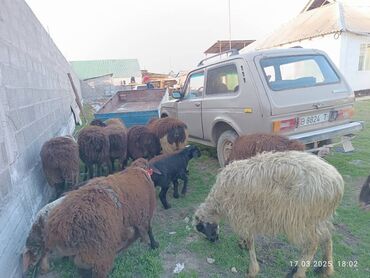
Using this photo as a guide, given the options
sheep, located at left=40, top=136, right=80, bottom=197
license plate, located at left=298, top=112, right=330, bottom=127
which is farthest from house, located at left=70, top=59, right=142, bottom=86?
license plate, located at left=298, top=112, right=330, bottom=127

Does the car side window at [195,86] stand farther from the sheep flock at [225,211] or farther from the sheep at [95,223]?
the sheep at [95,223]

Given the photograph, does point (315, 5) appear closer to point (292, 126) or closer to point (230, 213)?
point (292, 126)

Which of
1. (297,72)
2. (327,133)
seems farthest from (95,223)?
(297,72)

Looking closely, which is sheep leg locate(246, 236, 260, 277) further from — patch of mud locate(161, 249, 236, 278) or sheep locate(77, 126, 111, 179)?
sheep locate(77, 126, 111, 179)

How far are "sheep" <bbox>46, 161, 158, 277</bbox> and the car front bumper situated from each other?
2833 mm

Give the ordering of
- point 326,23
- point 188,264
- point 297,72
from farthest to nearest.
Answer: point 326,23 < point 297,72 < point 188,264

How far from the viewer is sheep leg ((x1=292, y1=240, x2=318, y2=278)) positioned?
2.59 metres

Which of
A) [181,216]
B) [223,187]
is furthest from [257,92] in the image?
[181,216]

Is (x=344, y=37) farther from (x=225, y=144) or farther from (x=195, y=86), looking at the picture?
(x=225, y=144)

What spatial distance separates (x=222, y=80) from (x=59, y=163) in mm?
3399

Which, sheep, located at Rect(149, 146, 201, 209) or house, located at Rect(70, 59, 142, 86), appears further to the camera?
house, located at Rect(70, 59, 142, 86)

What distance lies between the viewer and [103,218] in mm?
2518

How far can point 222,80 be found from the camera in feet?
17.9

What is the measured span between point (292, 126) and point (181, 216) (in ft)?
7.54
